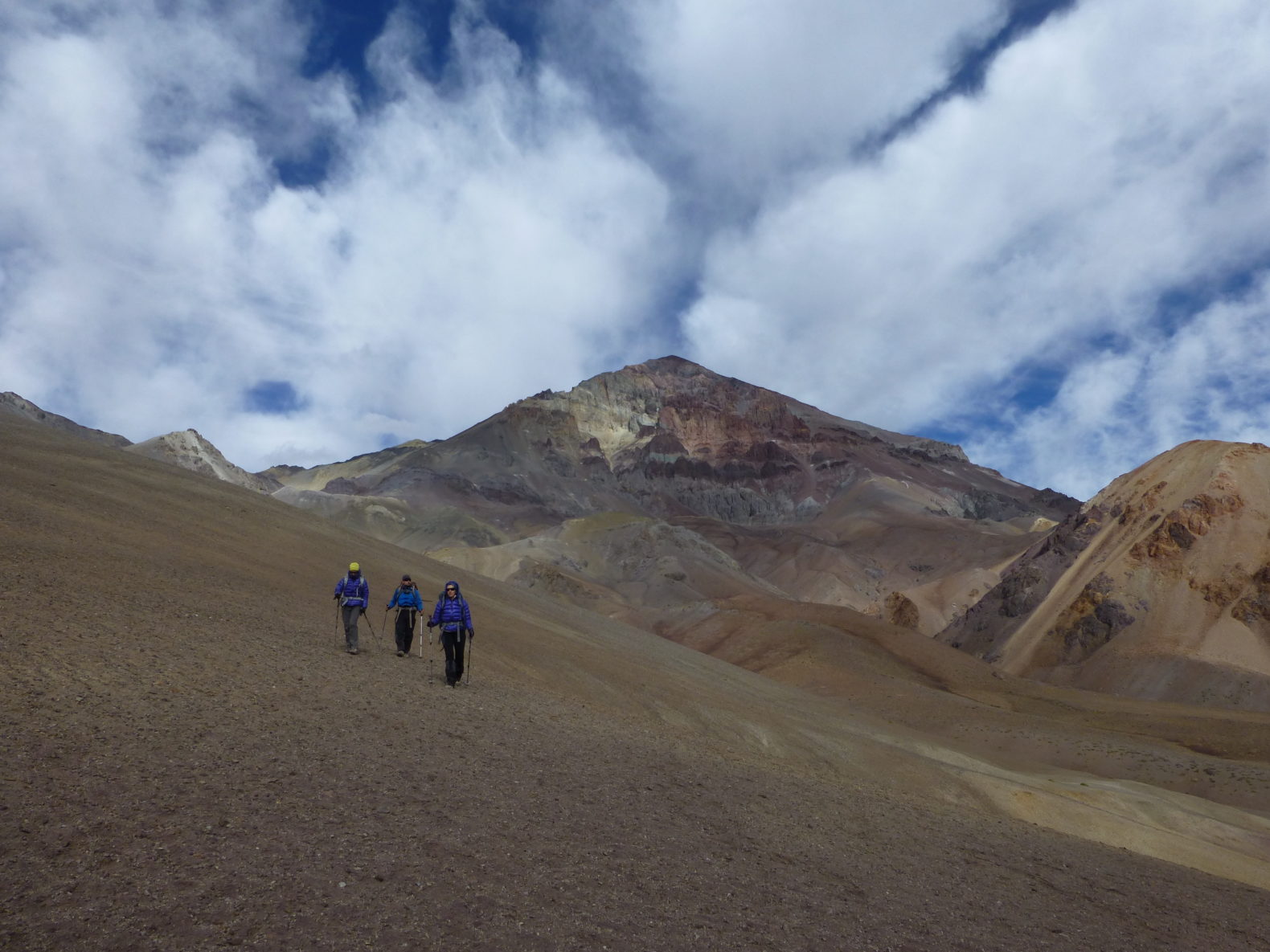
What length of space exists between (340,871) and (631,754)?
21.6ft

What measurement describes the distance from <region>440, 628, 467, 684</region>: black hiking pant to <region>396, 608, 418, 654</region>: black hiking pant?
5.56 ft

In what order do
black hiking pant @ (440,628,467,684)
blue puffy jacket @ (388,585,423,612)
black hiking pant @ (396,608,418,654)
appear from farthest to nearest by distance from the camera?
black hiking pant @ (396,608,418,654) → blue puffy jacket @ (388,585,423,612) → black hiking pant @ (440,628,467,684)

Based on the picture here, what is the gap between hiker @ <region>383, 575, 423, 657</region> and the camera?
14.0 m

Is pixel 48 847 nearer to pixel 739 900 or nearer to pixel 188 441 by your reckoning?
pixel 739 900

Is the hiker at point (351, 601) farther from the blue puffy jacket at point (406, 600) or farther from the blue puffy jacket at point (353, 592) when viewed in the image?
the blue puffy jacket at point (406, 600)

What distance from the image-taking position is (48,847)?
16.5 ft

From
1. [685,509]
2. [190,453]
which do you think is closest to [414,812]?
[190,453]

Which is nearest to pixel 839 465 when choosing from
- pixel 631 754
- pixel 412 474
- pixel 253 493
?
pixel 412 474

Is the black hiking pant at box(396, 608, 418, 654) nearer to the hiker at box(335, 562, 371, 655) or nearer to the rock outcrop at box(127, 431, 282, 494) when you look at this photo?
the hiker at box(335, 562, 371, 655)

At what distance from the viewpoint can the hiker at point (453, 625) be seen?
12.6 meters

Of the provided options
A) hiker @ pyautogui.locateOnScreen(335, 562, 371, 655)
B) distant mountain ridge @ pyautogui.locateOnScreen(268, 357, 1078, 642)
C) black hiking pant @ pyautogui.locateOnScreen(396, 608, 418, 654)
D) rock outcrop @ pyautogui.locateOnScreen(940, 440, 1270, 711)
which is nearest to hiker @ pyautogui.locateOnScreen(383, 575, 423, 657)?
black hiking pant @ pyautogui.locateOnScreen(396, 608, 418, 654)

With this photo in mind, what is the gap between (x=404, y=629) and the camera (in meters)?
14.4

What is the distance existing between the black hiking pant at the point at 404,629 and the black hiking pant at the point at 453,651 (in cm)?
170

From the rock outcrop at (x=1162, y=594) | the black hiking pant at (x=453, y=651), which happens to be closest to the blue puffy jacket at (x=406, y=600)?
the black hiking pant at (x=453, y=651)
